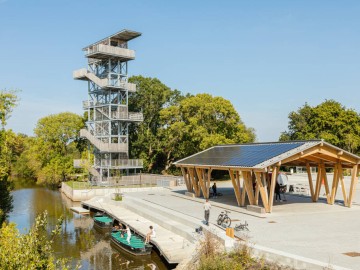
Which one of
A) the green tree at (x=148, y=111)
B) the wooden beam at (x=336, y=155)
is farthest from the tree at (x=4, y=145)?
the green tree at (x=148, y=111)

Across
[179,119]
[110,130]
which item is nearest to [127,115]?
[110,130]

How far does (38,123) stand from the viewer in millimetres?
72250

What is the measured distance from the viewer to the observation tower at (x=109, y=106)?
57500mm

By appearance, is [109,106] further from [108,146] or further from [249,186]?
[249,186]

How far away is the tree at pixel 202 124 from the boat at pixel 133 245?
32105mm

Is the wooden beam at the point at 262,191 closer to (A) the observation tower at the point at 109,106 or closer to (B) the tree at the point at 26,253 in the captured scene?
(B) the tree at the point at 26,253

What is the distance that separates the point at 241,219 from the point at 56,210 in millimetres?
26896

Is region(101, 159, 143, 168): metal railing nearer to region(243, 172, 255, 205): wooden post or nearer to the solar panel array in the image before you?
the solar panel array

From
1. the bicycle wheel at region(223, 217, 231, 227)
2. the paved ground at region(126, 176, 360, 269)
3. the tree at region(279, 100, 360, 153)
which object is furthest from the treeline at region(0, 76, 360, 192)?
the bicycle wheel at region(223, 217, 231, 227)

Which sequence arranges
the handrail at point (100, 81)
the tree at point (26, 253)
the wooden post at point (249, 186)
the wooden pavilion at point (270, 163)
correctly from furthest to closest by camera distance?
the handrail at point (100, 81)
the wooden post at point (249, 186)
the wooden pavilion at point (270, 163)
the tree at point (26, 253)

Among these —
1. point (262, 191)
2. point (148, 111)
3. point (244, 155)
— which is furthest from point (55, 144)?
point (262, 191)

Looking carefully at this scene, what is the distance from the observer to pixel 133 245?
82.9 feet

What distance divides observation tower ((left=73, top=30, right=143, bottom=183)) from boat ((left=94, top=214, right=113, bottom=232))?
19.2 m

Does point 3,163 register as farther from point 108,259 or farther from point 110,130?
point 110,130
